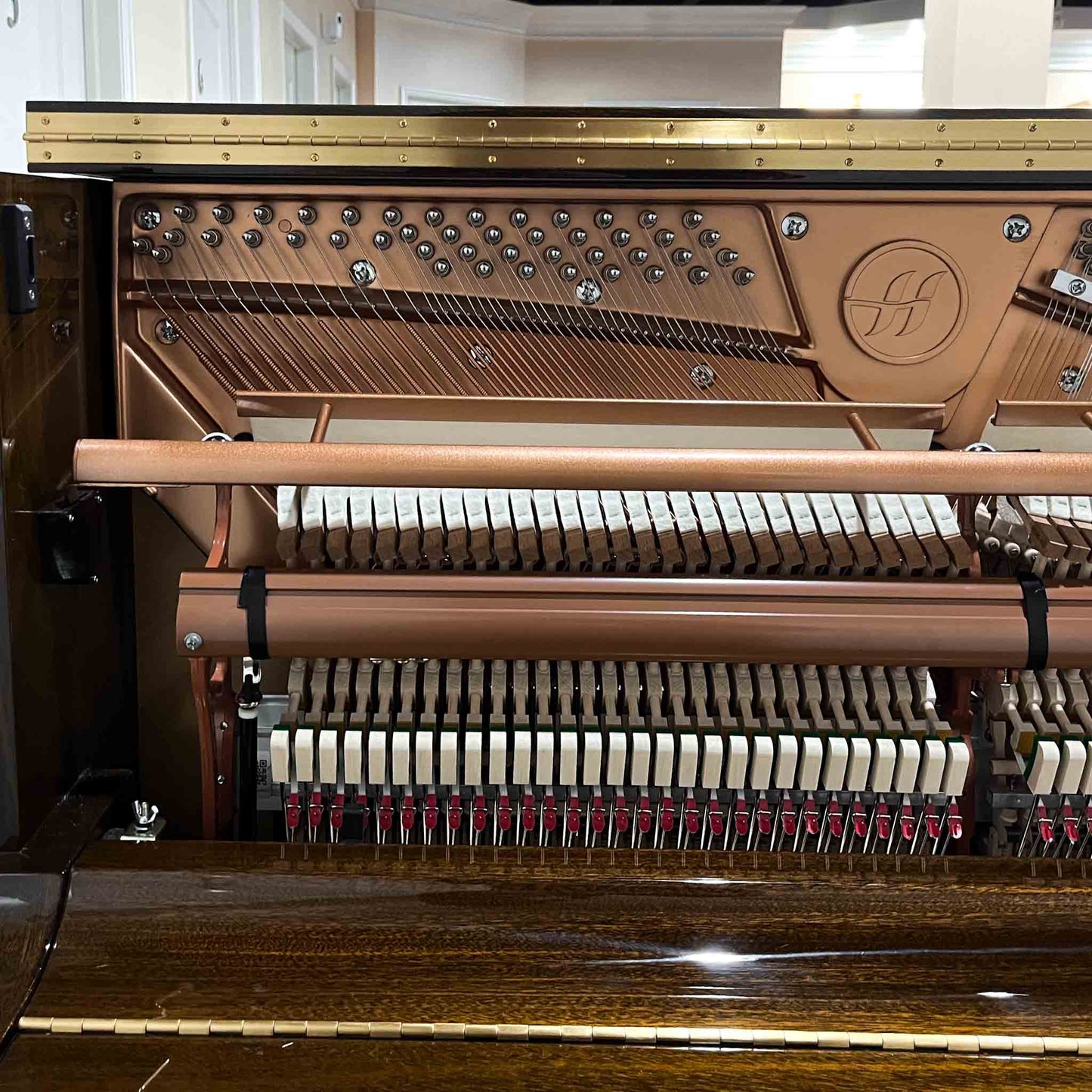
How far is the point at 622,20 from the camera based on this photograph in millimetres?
9156

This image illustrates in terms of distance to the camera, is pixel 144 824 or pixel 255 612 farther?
pixel 144 824

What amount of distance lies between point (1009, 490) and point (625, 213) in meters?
0.61

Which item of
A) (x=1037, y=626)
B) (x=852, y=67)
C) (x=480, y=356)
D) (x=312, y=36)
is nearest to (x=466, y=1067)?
(x=1037, y=626)

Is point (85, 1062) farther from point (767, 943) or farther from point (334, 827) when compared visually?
point (767, 943)

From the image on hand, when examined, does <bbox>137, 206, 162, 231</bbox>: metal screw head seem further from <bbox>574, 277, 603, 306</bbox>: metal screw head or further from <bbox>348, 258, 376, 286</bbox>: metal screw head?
<bbox>574, 277, 603, 306</bbox>: metal screw head

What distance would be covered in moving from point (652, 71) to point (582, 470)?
30.7 ft

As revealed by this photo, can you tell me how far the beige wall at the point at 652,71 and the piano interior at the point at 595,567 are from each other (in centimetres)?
870

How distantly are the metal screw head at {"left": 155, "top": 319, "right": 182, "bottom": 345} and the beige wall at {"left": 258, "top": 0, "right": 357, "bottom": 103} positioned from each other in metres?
3.83

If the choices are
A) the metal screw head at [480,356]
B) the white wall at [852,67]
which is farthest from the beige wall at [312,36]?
the white wall at [852,67]

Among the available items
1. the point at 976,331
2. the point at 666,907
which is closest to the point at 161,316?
the point at 666,907

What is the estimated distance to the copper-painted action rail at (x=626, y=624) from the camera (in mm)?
1156

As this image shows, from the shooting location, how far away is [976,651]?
117cm

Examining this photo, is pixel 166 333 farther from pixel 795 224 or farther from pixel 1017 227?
pixel 1017 227

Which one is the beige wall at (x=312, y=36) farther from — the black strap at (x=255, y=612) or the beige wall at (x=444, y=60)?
the black strap at (x=255, y=612)
